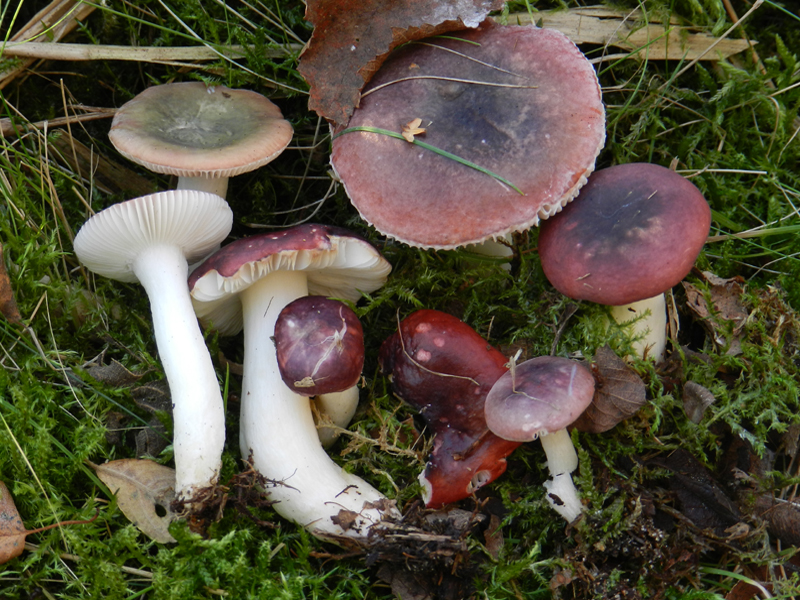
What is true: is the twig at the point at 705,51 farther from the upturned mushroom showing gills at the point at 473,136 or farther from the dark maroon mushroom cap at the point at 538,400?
the dark maroon mushroom cap at the point at 538,400

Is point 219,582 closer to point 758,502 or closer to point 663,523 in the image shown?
point 663,523

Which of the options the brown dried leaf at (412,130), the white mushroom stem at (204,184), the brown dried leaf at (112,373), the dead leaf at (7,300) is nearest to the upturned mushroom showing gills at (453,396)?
the brown dried leaf at (412,130)

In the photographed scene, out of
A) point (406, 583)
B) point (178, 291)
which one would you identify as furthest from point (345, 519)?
point (178, 291)

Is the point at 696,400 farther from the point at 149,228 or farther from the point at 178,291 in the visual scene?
the point at 149,228

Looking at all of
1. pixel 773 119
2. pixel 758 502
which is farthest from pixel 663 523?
pixel 773 119

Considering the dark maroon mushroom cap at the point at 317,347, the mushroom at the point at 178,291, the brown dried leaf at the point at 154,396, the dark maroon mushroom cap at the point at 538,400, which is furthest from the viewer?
the brown dried leaf at the point at 154,396
